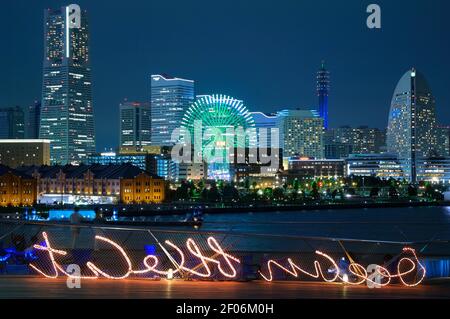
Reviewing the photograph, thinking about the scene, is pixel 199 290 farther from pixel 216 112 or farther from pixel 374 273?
pixel 216 112

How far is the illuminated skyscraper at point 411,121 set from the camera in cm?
14838

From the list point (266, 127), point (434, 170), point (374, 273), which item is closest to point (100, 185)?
point (374, 273)

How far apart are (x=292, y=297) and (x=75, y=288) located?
2.53 metres

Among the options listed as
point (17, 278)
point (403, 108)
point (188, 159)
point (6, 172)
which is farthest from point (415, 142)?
point (17, 278)

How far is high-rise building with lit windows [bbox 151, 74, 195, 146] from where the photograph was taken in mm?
155875

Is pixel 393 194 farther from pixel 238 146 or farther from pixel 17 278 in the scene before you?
pixel 17 278

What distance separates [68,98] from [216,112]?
81.5 m

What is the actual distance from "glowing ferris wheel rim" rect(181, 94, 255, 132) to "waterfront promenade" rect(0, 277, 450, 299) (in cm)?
7498

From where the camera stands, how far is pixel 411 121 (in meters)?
151

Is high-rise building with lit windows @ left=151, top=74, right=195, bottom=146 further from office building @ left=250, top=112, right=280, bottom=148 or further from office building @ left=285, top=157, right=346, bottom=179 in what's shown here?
office building @ left=285, top=157, right=346, bottom=179

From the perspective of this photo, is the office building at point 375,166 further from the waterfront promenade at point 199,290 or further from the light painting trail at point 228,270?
the waterfront promenade at point 199,290

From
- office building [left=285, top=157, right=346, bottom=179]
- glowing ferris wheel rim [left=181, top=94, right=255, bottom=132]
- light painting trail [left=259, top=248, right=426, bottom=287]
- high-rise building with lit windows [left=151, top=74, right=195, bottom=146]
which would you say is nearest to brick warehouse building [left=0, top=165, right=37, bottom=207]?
glowing ferris wheel rim [left=181, top=94, right=255, bottom=132]

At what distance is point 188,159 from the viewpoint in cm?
11312
